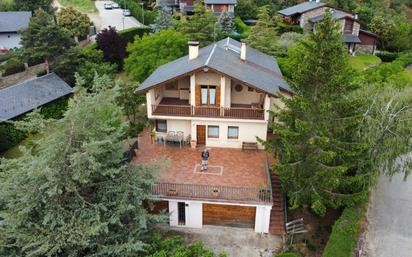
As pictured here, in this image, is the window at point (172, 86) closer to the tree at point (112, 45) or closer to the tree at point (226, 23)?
the tree at point (112, 45)

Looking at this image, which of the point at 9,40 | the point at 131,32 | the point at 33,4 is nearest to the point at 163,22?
the point at 131,32

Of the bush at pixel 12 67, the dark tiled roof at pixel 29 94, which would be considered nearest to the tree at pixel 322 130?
the dark tiled roof at pixel 29 94

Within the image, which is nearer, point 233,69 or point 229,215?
point 229,215

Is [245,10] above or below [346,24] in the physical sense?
above

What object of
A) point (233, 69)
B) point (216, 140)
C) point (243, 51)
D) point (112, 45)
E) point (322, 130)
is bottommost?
point (216, 140)

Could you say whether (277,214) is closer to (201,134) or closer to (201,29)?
(201,134)

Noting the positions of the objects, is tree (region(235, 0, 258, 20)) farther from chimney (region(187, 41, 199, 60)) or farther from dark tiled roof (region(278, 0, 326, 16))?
chimney (region(187, 41, 199, 60))

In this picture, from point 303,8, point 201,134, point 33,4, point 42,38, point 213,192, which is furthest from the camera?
point 303,8

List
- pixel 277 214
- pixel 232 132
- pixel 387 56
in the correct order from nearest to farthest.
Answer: pixel 277 214 < pixel 232 132 < pixel 387 56
